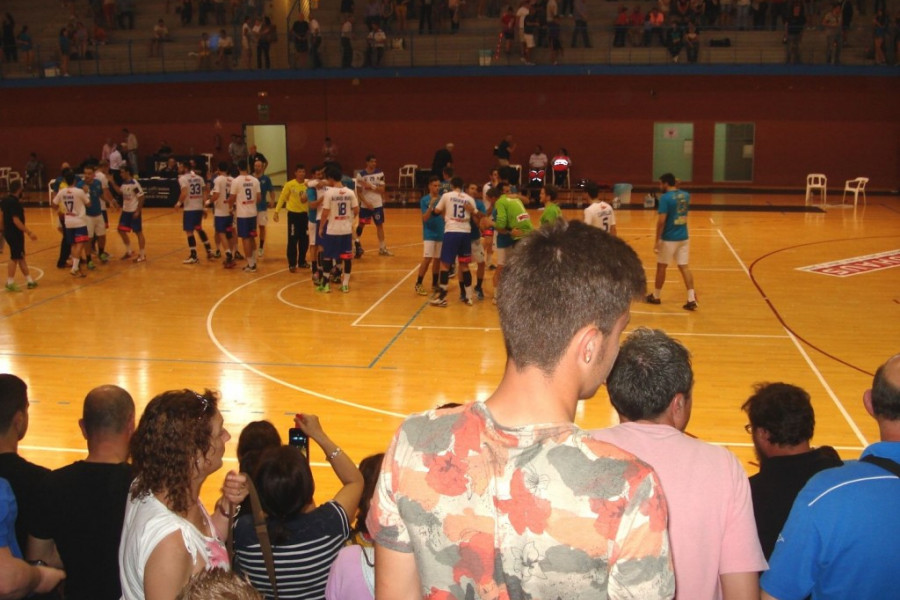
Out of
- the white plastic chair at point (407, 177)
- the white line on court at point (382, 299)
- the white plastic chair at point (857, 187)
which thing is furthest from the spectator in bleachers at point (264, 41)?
the white plastic chair at point (857, 187)

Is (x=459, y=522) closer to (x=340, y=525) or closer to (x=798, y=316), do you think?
(x=340, y=525)

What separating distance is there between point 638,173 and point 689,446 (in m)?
27.2

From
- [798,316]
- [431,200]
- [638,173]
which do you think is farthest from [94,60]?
[798,316]

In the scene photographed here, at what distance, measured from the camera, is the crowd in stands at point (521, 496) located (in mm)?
1809

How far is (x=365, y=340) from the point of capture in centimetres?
1164

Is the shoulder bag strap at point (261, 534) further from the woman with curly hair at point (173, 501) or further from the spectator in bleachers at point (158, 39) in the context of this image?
the spectator in bleachers at point (158, 39)

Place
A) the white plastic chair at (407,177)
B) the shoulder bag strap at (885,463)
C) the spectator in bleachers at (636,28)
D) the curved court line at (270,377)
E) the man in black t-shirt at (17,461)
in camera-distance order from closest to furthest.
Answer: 1. the shoulder bag strap at (885,463)
2. the man in black t-shirt at (17,461)
3. the curved court line at (270,377)
4. the spectator in bleachers at (636,28)
5. the white plastic chair at (407,177)

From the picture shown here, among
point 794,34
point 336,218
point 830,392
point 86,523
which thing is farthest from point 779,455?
point 794,34

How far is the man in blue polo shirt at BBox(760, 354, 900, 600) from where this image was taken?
2672mm

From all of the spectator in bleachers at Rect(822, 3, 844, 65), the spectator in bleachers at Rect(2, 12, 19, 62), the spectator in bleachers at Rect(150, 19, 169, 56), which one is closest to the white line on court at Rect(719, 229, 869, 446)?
the spectator in bleachers at Rect(822, 3, 844, 65)

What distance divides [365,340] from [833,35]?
2127 cm

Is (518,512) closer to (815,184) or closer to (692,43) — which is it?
(692,43)

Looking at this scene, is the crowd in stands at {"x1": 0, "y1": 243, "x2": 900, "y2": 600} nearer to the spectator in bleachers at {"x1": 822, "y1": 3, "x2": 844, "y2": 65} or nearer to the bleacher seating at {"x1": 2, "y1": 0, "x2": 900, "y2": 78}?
the bleacher seating at {"x1": 2, "y1": 0, "x2": 900, "y2": 78}

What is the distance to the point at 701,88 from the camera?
92.2ft
